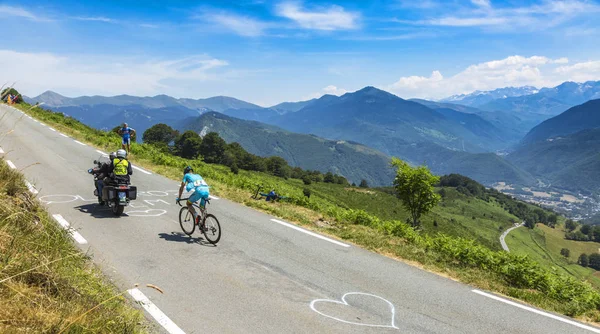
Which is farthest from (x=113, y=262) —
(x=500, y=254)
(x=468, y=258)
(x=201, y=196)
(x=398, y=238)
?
(x=500, y=254)

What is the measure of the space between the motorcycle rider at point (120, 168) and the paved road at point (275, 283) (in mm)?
1225

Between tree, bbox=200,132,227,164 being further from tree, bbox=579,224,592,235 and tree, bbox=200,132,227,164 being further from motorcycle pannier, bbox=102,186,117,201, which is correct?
tree, bbox=579,224,592,235

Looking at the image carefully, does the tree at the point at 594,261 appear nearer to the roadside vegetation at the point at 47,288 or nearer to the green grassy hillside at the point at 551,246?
the green grassy hillside at the point at 551,246

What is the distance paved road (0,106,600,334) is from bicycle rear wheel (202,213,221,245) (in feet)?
0.76

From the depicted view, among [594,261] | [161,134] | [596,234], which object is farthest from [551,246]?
[161,134]

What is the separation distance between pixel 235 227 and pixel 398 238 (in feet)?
16.9

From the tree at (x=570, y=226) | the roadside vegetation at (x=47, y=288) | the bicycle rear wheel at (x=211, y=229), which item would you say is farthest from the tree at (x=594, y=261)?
the roadside vegetation at (x=47, y=288)

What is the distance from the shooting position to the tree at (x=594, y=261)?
462ft

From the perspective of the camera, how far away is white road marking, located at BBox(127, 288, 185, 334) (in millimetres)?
5676

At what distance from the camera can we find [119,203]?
11.5m

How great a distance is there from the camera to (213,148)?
4023 inches

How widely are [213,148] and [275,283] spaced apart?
321ft

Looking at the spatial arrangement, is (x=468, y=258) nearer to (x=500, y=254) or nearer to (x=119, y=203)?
(x=500, y=254)

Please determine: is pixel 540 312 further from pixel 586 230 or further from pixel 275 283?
pixel 586 230
